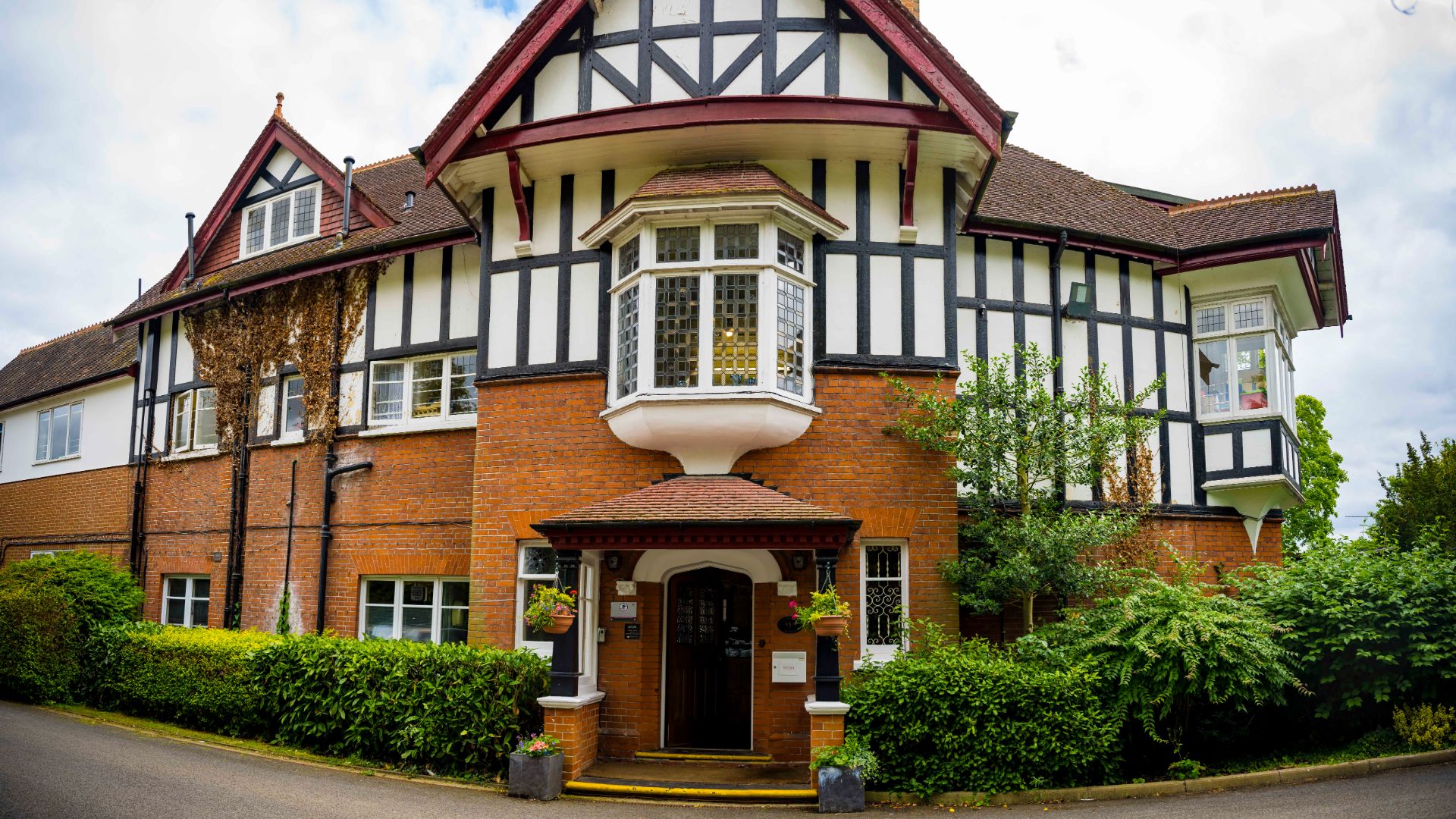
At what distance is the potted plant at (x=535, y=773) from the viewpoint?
449 inches

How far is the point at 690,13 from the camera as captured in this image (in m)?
13.8

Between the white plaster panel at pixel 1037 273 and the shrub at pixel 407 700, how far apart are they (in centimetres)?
905

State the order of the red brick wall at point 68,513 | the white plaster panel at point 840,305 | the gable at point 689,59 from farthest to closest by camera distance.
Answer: the red brick wall at point 68,513
the white plaster panel at point 840,305
the gable at point 689,59

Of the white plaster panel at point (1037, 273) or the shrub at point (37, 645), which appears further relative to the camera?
the shrub at point (37, 645)

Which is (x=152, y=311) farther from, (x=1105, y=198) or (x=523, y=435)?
(x=1105, y=198)

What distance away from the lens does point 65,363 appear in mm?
25516

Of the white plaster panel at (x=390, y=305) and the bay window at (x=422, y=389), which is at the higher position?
the white plaster panel at (x=390, y=305)

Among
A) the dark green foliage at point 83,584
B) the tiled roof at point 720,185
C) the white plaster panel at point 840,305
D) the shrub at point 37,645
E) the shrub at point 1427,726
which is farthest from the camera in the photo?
the dark green foliage at point 83,584

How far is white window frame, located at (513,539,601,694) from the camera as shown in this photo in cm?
1271

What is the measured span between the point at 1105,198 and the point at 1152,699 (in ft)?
32.2

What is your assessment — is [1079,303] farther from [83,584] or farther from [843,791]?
[83,584]

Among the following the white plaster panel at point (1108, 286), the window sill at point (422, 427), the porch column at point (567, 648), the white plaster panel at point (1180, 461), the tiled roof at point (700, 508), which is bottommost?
the porch column at point (567, 648)

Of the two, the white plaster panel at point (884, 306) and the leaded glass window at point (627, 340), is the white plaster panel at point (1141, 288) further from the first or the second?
the leaded glass window at point (627, 340)

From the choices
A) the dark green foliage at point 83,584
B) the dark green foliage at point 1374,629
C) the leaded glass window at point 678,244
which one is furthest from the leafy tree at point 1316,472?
the dark green foliage at point 83,584
